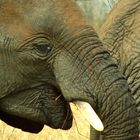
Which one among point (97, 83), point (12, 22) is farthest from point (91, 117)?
point (12, 22)

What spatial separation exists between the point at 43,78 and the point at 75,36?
27cm

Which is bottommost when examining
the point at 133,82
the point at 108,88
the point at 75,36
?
the point at 133,82

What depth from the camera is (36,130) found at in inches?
180

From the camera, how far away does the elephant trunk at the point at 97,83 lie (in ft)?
13.4

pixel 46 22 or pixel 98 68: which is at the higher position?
pixel 46 22

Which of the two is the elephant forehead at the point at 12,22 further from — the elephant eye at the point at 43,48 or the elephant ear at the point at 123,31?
the elephant ear at the point at 123,31

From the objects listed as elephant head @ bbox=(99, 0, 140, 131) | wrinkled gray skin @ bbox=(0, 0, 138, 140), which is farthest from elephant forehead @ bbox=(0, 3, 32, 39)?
elephant head @ bbox=(99, 0, 140, 131)

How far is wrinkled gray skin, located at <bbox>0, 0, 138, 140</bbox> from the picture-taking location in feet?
13.4

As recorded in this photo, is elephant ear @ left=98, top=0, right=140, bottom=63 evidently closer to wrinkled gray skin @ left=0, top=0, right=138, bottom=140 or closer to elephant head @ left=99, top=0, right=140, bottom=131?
elephant head @ left=99, top=0, right=140, bottom=131

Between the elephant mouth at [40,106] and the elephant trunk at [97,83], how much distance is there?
13cm

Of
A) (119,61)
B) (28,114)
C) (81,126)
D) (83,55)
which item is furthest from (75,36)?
(81,126)

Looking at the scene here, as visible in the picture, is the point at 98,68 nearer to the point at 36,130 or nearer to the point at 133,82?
the point at 36,130

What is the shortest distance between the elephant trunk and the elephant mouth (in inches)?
5.3

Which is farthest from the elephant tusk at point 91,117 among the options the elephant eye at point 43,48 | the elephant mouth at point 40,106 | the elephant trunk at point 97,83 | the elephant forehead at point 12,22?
the elephant forehead at point 12,22
